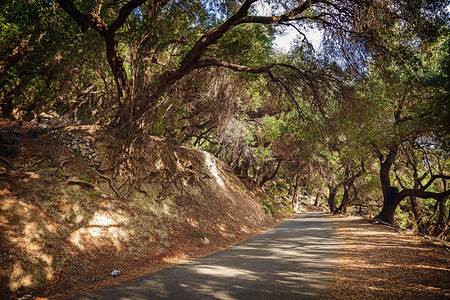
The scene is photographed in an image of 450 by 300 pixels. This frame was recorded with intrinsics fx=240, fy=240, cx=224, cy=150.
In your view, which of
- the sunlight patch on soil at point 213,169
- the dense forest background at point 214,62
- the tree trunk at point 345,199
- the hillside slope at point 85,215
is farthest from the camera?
the tree trunk at point 345,199

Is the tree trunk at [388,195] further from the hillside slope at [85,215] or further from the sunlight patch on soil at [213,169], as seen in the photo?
the sunlight patch on soil at [213,169]

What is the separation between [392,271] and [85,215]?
8152 mm

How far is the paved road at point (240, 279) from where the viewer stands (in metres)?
4.39

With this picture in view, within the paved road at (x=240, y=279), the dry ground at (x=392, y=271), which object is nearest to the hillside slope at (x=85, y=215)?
the paved road at (x=240, y=279)

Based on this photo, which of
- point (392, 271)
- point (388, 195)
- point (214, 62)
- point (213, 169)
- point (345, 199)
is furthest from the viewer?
point (345, 199)

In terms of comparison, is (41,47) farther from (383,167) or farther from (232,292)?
(383,167)

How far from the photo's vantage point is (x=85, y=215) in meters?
6.98

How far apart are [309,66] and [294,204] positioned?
29805 millimetres

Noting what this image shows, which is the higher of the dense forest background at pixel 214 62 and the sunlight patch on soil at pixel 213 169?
the dense forest background at pixel 214 62

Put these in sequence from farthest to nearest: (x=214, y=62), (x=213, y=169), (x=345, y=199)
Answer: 1. (x=345, y=199)
2. (x=213, y=169)
3. (x=214, y=62)

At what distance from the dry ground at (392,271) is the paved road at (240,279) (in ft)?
1.30

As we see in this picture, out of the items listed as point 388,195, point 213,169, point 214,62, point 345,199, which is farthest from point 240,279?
point 345,199

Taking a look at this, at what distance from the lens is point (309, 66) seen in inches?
381

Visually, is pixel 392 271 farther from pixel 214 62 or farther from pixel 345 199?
pixel 345 199
